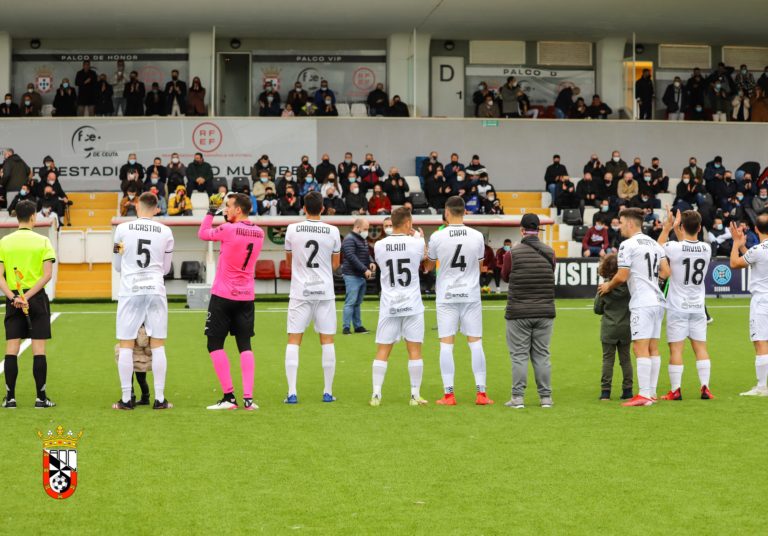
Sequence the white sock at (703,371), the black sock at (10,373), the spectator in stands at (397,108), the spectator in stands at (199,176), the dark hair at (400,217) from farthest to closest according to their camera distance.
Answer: the spectator in stands at (397,108)
the spectator in stands at (199,176)
the white sock at (703,371)
the dark hair at (400,217)
the black sock at (10,373)

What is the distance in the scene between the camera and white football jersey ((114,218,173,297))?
34.6ft

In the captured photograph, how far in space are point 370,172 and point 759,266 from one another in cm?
2050

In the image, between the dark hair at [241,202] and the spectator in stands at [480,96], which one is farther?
the spectator in stands at [480,96]

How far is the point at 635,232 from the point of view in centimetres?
1109

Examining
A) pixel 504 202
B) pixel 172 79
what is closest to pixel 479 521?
pixel 504 202

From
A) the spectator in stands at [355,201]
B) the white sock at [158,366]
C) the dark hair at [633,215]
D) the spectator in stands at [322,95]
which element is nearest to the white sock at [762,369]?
the dark hair at [633,215]

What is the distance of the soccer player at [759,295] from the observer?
38.8ft

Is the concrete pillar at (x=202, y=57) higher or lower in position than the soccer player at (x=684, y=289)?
higher

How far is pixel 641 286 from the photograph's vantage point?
11109 millimetres

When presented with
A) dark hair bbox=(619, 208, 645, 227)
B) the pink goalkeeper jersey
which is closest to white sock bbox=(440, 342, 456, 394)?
the pink goalkeeper jersey

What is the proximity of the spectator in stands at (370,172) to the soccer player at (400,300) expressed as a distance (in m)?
20.5

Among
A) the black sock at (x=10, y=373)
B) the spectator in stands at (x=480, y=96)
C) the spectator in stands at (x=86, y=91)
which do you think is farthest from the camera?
the spectator in stands at (x=480, y=96)

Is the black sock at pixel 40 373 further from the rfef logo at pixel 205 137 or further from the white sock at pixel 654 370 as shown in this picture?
the rfef logo at pixel 205 137

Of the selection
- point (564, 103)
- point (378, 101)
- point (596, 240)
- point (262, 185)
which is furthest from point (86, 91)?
point (596, 240)
